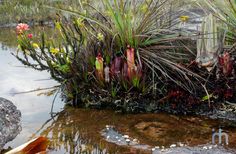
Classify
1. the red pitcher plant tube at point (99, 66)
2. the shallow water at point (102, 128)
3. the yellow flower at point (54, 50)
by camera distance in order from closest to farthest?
1. the shallow water at point (102, 128)
2. the red pitcher plant tube at point (99, 66)
3. the yellow flower at point (54, 50)

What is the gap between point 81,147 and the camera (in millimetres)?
3854

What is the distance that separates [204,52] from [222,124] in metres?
0.96

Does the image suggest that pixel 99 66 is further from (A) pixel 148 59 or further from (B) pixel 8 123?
(B) pixel 8 123

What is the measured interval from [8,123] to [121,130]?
1097 mm

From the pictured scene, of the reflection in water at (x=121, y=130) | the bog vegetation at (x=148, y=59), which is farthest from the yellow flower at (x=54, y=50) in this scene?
the reflection in water at (x=121, y=130)

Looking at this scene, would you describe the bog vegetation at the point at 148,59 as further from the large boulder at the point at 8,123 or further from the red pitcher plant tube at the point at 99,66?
the large boulder at the point at 8,123

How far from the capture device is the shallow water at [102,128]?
3.85m

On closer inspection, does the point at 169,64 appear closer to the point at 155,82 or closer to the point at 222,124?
the point at 155,82

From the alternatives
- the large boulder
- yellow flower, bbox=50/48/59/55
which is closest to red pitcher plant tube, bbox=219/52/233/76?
yellow flower, bbox=50/48/59/55

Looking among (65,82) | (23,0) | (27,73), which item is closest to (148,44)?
(65,82)

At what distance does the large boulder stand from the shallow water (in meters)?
0.07

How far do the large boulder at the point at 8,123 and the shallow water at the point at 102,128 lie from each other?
0.07m

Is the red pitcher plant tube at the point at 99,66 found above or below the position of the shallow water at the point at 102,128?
above

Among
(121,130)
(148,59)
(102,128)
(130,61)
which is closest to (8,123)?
(102,128)
